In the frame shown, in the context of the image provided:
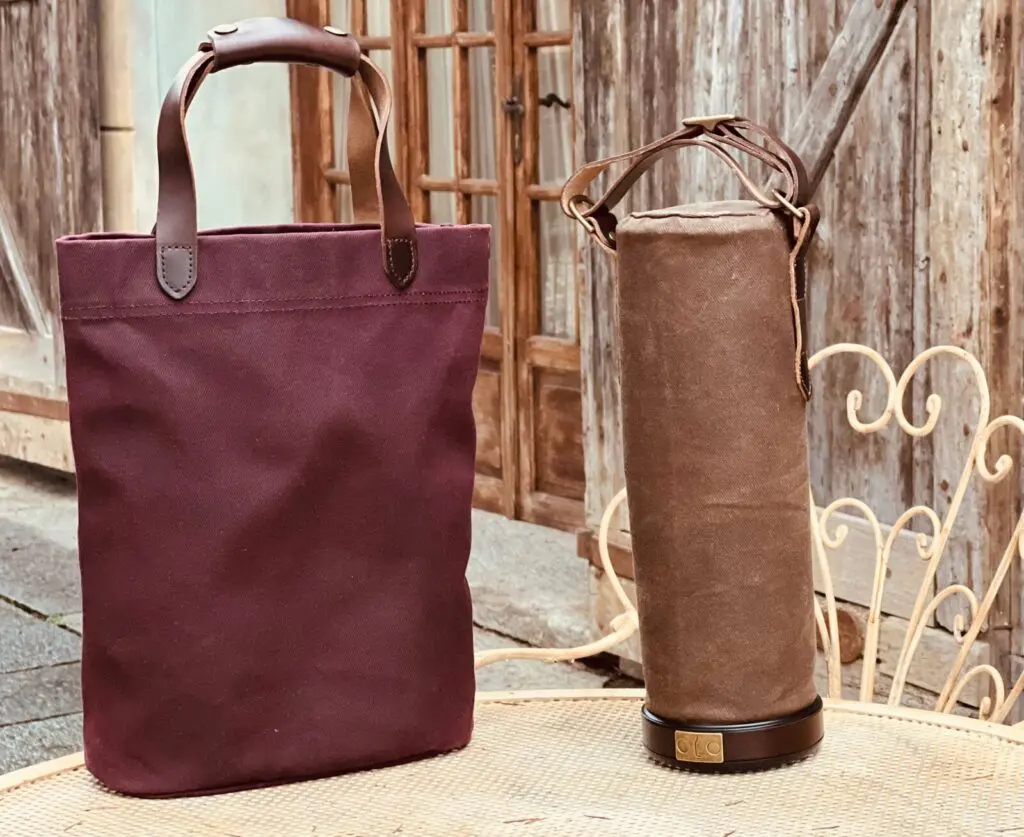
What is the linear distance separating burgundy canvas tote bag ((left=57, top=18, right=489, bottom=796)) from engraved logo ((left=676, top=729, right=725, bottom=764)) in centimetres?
20

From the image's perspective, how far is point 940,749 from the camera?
1422 millimetres

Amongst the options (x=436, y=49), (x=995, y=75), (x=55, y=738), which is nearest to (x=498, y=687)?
(x=55, y=738)

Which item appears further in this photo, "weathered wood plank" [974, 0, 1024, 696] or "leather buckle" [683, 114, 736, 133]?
"weathered wood plank" [974, 0, 1024, 696]

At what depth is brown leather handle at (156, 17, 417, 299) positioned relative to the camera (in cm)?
125

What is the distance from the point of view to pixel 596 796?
133cm

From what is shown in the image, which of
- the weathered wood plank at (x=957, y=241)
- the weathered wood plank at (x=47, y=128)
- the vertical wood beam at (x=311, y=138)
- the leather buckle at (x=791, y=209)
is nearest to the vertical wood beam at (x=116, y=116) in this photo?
the weathered wood plank at (x=47, y=128)

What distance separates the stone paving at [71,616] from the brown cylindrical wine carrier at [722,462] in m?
2.07

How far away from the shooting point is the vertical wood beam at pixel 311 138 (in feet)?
17.1

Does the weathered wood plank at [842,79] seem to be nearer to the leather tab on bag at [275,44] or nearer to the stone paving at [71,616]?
the stone paving at [71,616]

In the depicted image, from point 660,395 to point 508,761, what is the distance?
→ 335mm

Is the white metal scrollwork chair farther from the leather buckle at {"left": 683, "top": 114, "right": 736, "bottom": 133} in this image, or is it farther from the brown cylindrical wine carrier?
the leather buckle at {"left": 683, "top": 114, "right": 736, "bottom": 133}

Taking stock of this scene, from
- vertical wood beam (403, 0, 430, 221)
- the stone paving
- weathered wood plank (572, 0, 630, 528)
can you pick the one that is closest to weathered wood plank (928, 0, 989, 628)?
weathered wood plank (572, 0, 630, 528)

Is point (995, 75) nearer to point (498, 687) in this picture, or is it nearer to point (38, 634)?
point (498, 687)

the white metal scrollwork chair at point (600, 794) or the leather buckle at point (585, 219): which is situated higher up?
the leather buckle at point (585, 219)
